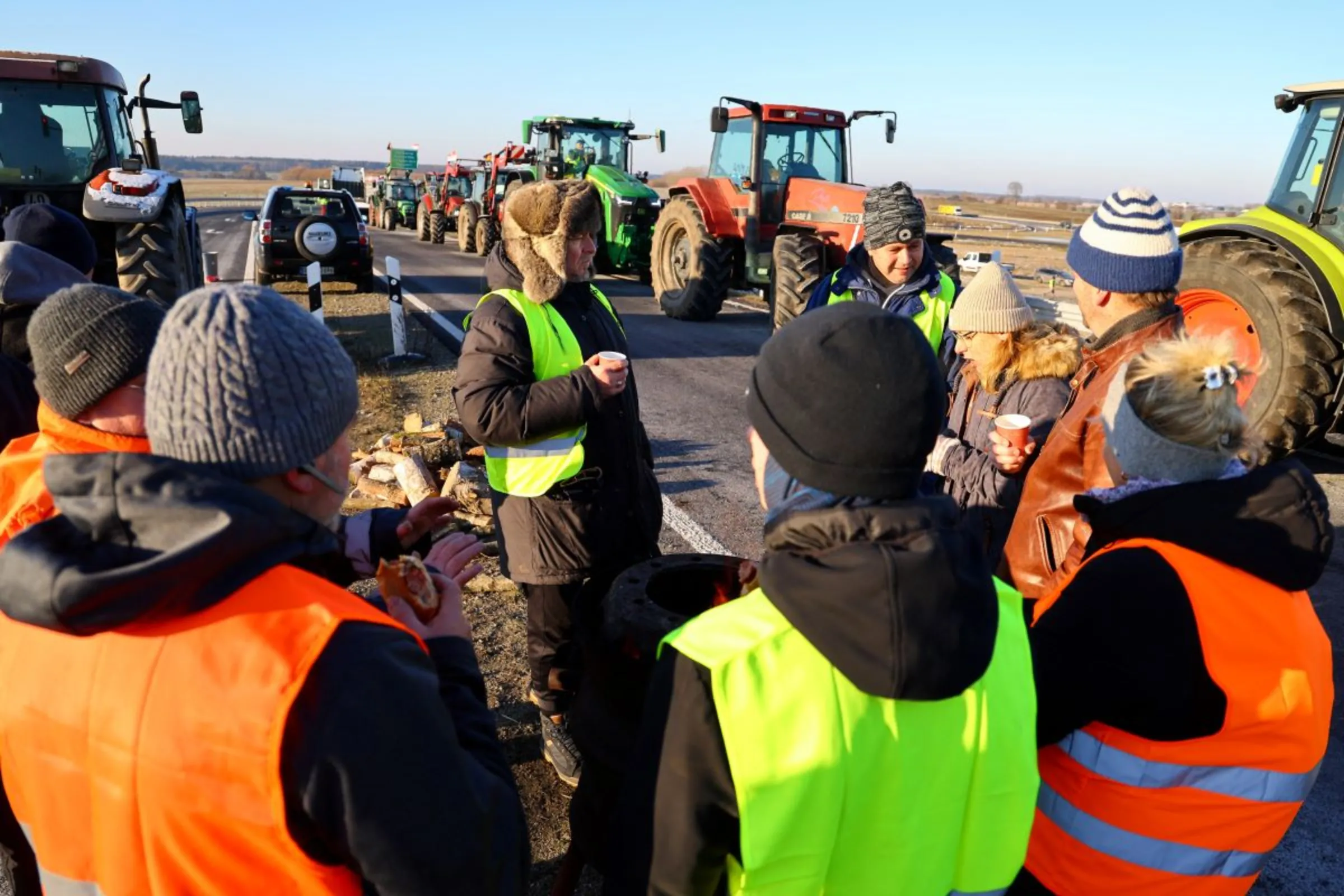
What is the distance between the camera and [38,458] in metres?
1.80

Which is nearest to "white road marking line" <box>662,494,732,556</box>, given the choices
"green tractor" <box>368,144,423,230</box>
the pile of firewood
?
the pile of firewood

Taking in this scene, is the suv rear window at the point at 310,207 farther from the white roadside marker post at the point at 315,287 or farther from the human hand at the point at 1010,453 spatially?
the human hand at the point at 1010,453

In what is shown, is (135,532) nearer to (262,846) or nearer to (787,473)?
(262,846)

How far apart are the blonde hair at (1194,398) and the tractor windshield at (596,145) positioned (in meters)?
17.1

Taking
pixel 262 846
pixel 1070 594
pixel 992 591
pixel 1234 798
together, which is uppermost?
pixel 992 591

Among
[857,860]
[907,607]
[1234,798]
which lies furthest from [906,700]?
[1234,798]

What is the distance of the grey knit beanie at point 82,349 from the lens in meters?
1.58

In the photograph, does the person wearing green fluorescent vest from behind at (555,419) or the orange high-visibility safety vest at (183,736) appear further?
the person wearing green fluorescent vest from behind at (555,419)

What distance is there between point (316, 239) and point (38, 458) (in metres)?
11.6

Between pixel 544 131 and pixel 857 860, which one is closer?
pixel 857 860

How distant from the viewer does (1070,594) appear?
5.23 ft

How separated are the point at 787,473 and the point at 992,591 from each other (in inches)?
13.4

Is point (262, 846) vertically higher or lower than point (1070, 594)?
lower

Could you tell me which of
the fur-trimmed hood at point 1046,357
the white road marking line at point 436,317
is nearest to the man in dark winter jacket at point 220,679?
the fur-trimmed hood at point 1046,357
